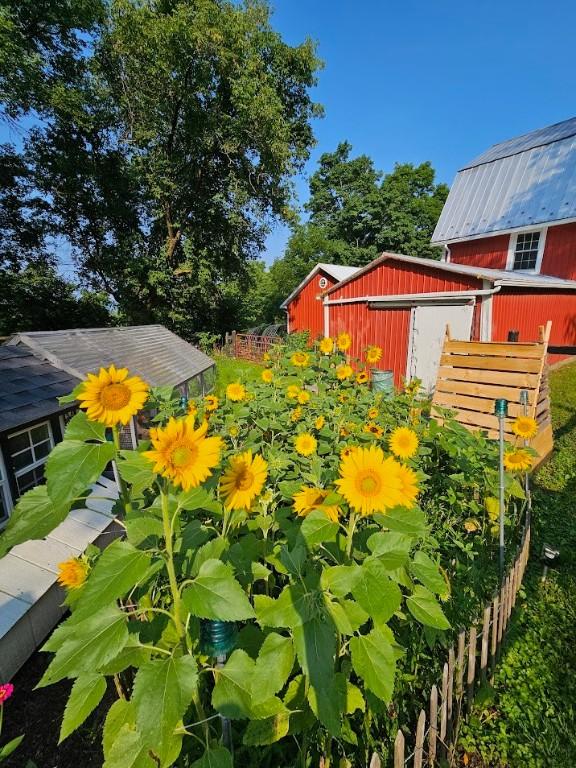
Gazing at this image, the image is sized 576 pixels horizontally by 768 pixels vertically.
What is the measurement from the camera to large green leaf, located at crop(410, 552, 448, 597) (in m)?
1.32

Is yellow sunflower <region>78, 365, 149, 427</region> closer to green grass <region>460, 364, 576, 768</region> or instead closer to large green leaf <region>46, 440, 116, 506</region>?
large green leaf <region>46, 440, 116, 506</region>

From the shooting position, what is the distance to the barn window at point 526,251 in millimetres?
13352

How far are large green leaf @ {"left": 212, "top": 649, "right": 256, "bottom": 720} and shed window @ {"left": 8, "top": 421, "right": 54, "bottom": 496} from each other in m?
3.37

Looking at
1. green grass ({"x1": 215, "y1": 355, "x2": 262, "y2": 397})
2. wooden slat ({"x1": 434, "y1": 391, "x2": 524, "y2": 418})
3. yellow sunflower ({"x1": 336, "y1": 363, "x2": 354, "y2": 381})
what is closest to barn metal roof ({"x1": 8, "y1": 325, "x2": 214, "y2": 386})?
green grass ({"x1": 215, "y1": 355, "x2": 262, "y2": 397})

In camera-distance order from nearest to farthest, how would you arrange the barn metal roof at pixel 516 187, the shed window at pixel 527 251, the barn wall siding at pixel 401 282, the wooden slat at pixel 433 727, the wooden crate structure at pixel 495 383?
the wooden slat at pixel 433 727 → the wooden crate structure at pixel 495 383 → the barn wall siding at pixel 401 282 → the barn metal roof at pixel 516 187 → the shed window at pixel 527 251

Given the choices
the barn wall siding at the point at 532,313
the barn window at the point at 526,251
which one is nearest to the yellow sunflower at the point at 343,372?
the barn wall siding at the point at 532,313

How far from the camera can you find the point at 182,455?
1.04m

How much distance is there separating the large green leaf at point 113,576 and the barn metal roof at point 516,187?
51.3 feet

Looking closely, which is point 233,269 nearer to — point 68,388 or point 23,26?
point 23,26

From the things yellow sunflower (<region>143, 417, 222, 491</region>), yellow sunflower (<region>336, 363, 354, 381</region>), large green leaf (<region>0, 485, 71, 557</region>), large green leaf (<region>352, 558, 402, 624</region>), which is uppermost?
yellow sunflower (<region>143, 417, 222, 491</region>)

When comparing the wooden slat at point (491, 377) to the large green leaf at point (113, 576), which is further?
the wooden slat at point (491, 377)

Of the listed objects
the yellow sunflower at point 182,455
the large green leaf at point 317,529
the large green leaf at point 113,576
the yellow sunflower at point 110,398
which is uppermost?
the yellow sunflower at point 110,398

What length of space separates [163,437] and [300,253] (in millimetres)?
33964

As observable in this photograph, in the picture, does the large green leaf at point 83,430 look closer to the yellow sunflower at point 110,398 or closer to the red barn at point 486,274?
the yellow sunflower at point 110,398
